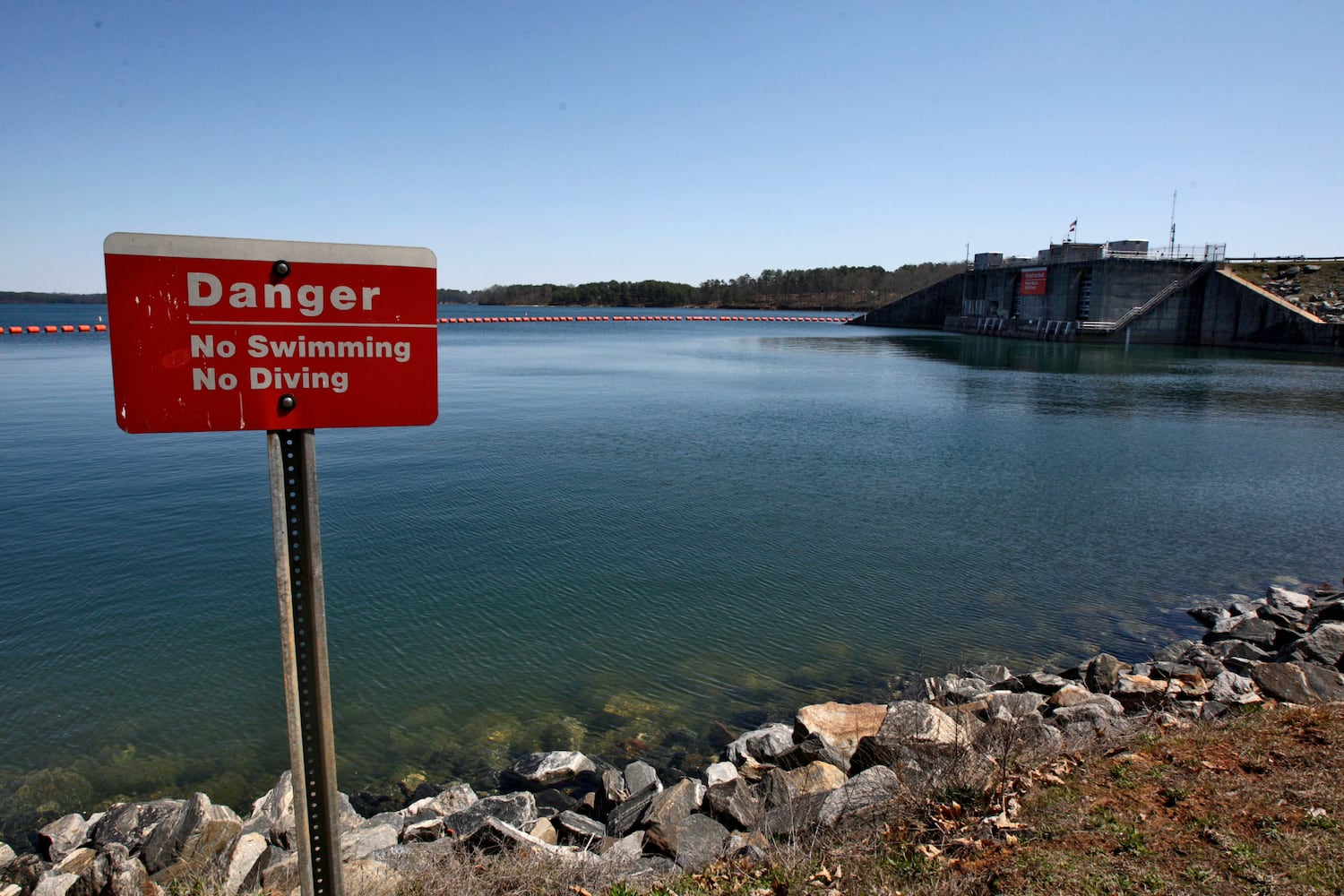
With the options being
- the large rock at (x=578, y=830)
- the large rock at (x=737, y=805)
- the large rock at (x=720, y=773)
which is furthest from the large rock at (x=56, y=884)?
the large rock at (x=720, y=773)

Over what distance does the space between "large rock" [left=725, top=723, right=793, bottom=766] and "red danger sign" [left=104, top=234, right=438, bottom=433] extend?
5.16 m

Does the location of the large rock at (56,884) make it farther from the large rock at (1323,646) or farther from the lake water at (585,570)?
the large rock at (1323,646)

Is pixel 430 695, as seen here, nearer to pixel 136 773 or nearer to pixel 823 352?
pixel 136 773

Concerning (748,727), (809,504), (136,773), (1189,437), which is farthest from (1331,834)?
(1189,437)

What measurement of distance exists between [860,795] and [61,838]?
18.1ft

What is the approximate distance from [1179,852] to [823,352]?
61.6m

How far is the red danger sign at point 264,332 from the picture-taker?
2617mm

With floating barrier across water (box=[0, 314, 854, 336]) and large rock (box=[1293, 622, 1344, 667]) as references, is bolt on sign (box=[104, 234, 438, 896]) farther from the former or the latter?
floating barrier across water (box=[0, 314, 854, 336])

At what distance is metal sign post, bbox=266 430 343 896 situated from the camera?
2.69 m

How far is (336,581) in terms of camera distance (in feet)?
38.2

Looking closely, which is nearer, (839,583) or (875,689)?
(875,689)

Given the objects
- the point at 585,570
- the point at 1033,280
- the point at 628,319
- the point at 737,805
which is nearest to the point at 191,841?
the point at 737,805

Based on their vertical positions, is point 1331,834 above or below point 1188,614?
above

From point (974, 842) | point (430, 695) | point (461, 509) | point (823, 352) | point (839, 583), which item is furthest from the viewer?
point (823, 352)
